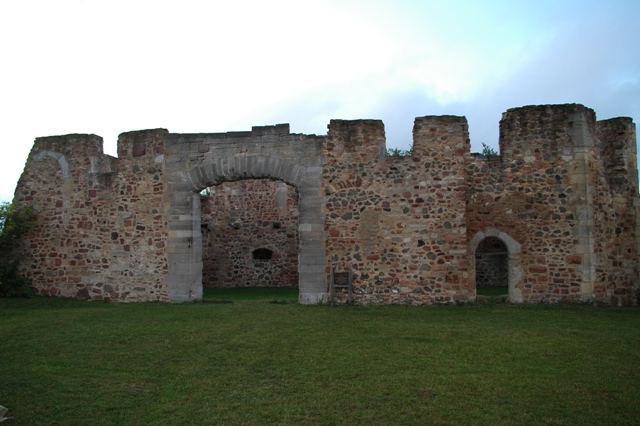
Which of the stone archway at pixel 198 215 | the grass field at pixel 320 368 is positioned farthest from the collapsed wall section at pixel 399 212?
the grass field at pixel 320 368

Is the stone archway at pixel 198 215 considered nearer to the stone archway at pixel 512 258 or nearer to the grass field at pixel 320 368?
the grass field at pixel 320 368

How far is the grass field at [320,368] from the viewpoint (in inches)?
232

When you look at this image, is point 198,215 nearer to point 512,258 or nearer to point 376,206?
point 376,206

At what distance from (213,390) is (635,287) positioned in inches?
483

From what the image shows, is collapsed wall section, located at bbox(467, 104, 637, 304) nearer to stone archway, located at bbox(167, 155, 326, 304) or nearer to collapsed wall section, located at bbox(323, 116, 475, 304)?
collapsed wall section, located at bbox(323, 116, 475, 304)

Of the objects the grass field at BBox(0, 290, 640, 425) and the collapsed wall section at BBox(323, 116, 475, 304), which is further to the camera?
the collapsed wall section at BBox(323, 116, 475, 304)

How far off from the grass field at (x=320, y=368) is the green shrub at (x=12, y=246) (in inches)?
131

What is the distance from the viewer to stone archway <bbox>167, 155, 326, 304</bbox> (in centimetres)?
1349

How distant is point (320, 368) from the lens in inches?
293

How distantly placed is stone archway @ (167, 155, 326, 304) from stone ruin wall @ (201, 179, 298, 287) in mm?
7402

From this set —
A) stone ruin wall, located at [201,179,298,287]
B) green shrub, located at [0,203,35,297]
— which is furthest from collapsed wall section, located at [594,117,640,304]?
green shrub, located at [0,203,35,297]

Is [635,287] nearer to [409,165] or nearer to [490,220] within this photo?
[490,220]

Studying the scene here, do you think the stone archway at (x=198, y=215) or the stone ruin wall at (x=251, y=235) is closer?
the stone archway at (x=198, y=215)

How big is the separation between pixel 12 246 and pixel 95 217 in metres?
2.44
